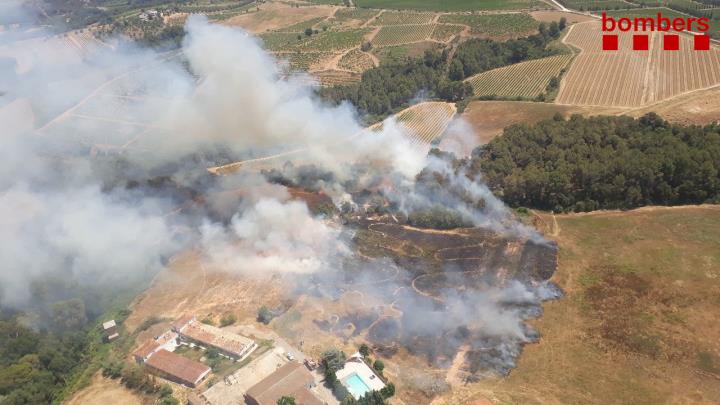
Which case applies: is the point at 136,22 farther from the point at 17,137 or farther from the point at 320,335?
the point at 320,335

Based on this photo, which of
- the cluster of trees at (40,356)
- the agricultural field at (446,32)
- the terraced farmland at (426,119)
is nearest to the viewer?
the cluster of trees at (40,356)

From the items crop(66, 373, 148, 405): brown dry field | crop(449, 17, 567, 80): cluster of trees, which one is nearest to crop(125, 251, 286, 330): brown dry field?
crop(66, 373, 148, 405): brown dry field

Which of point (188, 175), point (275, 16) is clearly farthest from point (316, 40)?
point (188, 175)

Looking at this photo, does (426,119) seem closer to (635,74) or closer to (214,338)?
(635,74)

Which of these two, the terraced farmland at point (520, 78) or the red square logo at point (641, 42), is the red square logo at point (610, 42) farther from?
the terraced farmland at point (520, 78)

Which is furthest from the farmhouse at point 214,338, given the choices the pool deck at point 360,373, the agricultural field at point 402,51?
the agricultural field at point 402,51

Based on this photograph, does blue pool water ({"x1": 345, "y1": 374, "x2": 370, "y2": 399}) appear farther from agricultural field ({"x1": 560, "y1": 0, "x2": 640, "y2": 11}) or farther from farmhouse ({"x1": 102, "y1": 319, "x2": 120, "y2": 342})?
agricultural field ({"x1": 560, "y1": 0, "x2": 640, "y2": 11})

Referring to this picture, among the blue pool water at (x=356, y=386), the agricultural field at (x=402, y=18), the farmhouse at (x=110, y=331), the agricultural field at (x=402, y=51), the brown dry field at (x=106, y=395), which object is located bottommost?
the blue pool water at (x=356, y=386)
